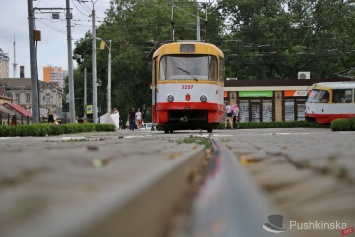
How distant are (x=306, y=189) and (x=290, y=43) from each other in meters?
51.1

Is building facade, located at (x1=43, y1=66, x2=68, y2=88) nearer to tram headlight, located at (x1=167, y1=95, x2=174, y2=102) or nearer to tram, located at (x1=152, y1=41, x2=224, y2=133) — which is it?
tram, located at (x1=152, y1=41, x2=224, y2=133)

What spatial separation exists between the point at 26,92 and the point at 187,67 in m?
112

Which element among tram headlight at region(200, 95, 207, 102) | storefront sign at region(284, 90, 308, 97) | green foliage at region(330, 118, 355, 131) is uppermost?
storefront sign at region(284, 90, 308, 97)

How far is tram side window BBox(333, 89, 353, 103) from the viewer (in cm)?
3256

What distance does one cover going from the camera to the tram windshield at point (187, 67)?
16.5 meters

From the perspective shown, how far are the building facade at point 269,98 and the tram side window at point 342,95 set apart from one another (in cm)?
1290

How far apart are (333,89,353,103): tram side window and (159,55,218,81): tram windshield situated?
1825cm

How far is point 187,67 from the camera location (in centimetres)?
1658

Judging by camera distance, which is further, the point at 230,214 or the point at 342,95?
the point at 342,95

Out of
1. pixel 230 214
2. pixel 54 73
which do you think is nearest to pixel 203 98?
pixel 230 214

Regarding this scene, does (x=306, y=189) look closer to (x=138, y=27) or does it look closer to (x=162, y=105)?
(x=162, y=105)

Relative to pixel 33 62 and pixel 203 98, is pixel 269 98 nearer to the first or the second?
pixel 33 62

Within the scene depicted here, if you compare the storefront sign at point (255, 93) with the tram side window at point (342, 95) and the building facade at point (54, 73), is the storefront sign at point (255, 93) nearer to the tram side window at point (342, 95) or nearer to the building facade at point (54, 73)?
the tram side window at point (342, 95)

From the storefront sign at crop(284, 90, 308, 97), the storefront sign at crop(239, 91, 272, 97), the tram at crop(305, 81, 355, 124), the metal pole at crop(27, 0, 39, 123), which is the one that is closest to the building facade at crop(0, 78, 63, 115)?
the storefront sign at crop(239, 91, 272, 97)
